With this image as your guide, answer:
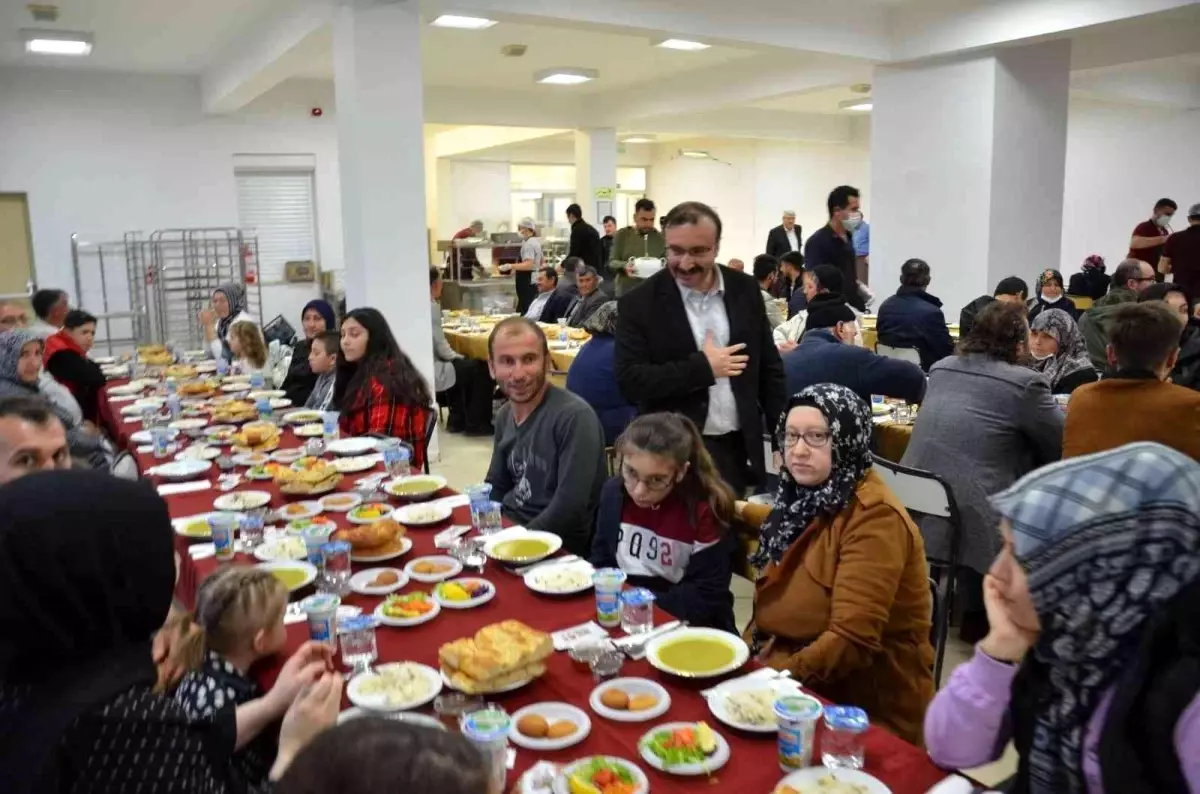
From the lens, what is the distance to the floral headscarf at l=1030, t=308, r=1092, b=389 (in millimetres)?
4609

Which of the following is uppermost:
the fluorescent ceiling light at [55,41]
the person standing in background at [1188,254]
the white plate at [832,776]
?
the fluorescent ceiling light at [55,41]

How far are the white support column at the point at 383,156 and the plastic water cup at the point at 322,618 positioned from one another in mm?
4093

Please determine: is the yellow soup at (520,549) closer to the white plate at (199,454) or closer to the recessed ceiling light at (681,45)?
the white plate at (199,454)

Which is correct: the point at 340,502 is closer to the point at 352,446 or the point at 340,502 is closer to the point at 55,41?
the point at 352,446

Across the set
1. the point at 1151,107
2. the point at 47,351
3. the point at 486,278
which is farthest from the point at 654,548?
the point at 1151,107

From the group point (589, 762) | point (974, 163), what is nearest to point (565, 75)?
point (974, 163)

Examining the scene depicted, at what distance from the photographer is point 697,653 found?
190 centimetres

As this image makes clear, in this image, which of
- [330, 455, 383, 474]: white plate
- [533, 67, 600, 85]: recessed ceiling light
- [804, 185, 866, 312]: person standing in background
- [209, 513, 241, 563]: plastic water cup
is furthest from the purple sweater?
[533, 67, 600, 85]: recessed ceiling light

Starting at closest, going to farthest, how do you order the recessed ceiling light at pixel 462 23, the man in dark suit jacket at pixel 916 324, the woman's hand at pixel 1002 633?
the woman's hand at pixel 1002 633
the man in dark suit jacket at pixel 916 324
the recessed ceiling light at pixel 462 23

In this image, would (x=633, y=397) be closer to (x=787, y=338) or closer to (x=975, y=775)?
(x=975, y=775)

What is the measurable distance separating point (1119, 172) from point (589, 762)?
14535mm

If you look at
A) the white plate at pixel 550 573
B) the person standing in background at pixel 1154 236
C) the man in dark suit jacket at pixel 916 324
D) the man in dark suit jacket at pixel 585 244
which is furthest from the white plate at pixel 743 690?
the person standing in background at pixel 1154 236

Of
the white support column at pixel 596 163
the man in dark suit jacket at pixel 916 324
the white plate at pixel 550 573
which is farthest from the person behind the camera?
the white support column at pixel 596 163

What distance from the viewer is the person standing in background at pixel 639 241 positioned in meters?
9.13
